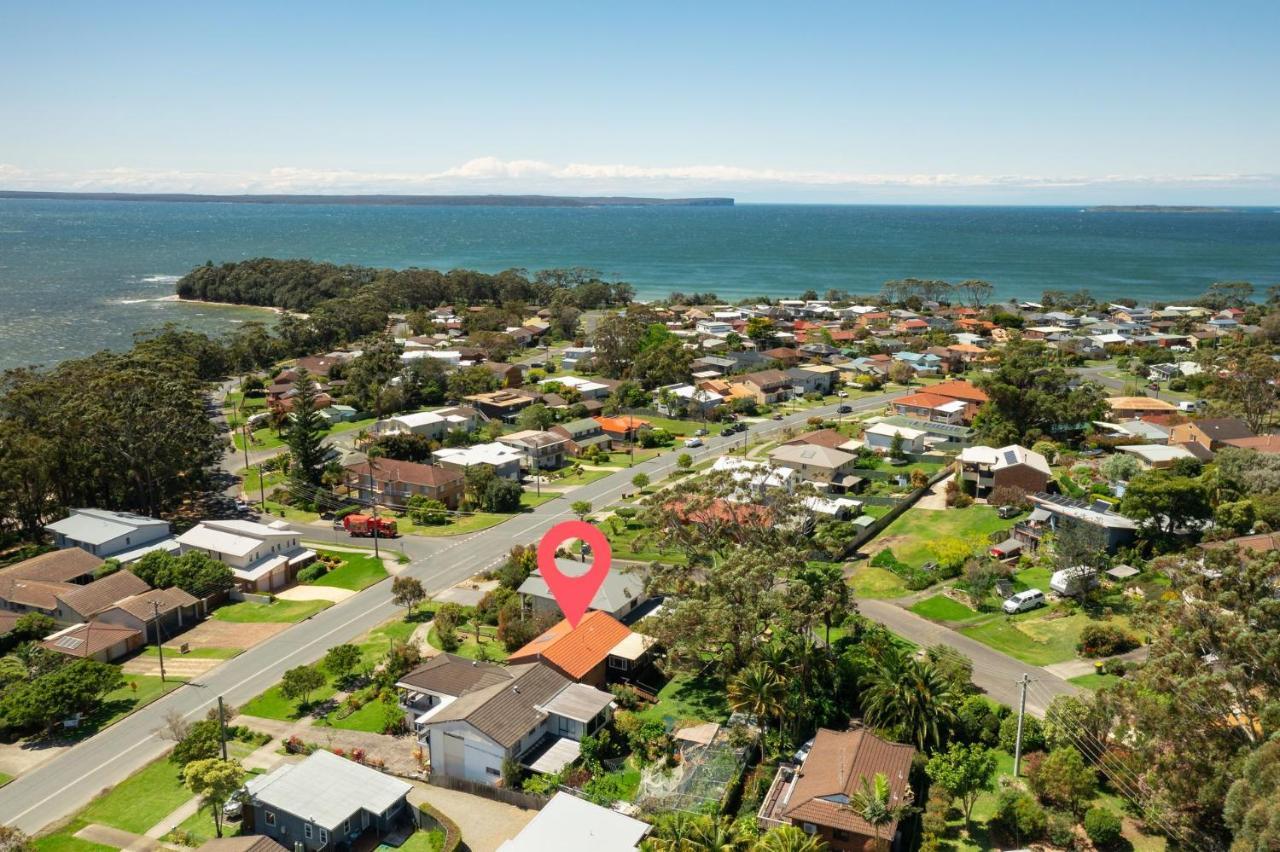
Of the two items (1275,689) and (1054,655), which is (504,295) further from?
(1275,689)

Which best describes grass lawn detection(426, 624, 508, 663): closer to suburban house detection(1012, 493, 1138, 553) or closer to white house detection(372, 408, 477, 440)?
suburban house detection(1012, 493, 1138, 553)

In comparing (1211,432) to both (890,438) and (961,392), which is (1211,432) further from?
(890,438)

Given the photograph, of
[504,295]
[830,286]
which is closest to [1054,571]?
[504,295]

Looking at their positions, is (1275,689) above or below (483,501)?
above

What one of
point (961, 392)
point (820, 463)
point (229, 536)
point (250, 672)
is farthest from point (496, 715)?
point (961, 392)

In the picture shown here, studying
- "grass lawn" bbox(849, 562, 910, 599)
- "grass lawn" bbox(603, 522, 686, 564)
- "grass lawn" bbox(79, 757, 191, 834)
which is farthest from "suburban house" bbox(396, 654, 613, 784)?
"grass lawn" bbox(849, 562, 910, 599)

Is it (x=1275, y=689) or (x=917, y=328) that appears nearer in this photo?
(x=1275, y=689)
